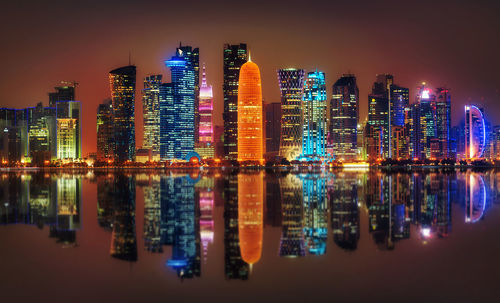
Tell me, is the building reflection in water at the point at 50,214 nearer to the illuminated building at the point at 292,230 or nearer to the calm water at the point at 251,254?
the calm water at the point at 251,254

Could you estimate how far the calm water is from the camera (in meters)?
16.0

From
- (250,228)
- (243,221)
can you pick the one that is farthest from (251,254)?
(243,221)

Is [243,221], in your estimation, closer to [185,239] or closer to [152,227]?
[152,227]

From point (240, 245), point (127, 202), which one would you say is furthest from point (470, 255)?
point (127, 202)

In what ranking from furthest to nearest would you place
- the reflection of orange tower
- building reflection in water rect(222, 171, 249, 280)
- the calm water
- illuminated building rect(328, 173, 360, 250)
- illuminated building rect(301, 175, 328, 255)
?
illuminated building rect(328, 173, 360, 250) → illuminated building rect(301, 175, 328, 255) → the reflection of orange tower → building reflection in water rect(222, 171, 249, 280) → the calm water

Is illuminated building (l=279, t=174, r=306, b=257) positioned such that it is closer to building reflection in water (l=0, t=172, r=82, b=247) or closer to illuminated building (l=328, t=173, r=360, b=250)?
illuminated building (l=328, t=173, r=360, b=250)

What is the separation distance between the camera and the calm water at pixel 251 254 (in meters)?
16.0

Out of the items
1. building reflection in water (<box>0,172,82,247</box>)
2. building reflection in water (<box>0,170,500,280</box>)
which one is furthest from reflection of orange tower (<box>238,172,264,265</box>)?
building reflection in water (<box>0,172,82,247</box>)

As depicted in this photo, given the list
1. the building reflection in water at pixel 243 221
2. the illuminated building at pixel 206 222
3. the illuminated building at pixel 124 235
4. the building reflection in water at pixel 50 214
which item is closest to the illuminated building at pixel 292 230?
the building reflection in water at pixel 243 221

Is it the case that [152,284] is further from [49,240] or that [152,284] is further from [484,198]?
[484,198]

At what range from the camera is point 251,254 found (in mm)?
20422

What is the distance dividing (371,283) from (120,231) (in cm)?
1296

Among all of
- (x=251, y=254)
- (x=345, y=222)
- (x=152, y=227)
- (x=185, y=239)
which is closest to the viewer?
(x=251, y=254)

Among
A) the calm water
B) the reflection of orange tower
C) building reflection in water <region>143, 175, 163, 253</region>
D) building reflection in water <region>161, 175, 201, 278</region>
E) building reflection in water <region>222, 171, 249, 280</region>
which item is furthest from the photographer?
building reflection in water <region>143, 175, 163, 253</region>
